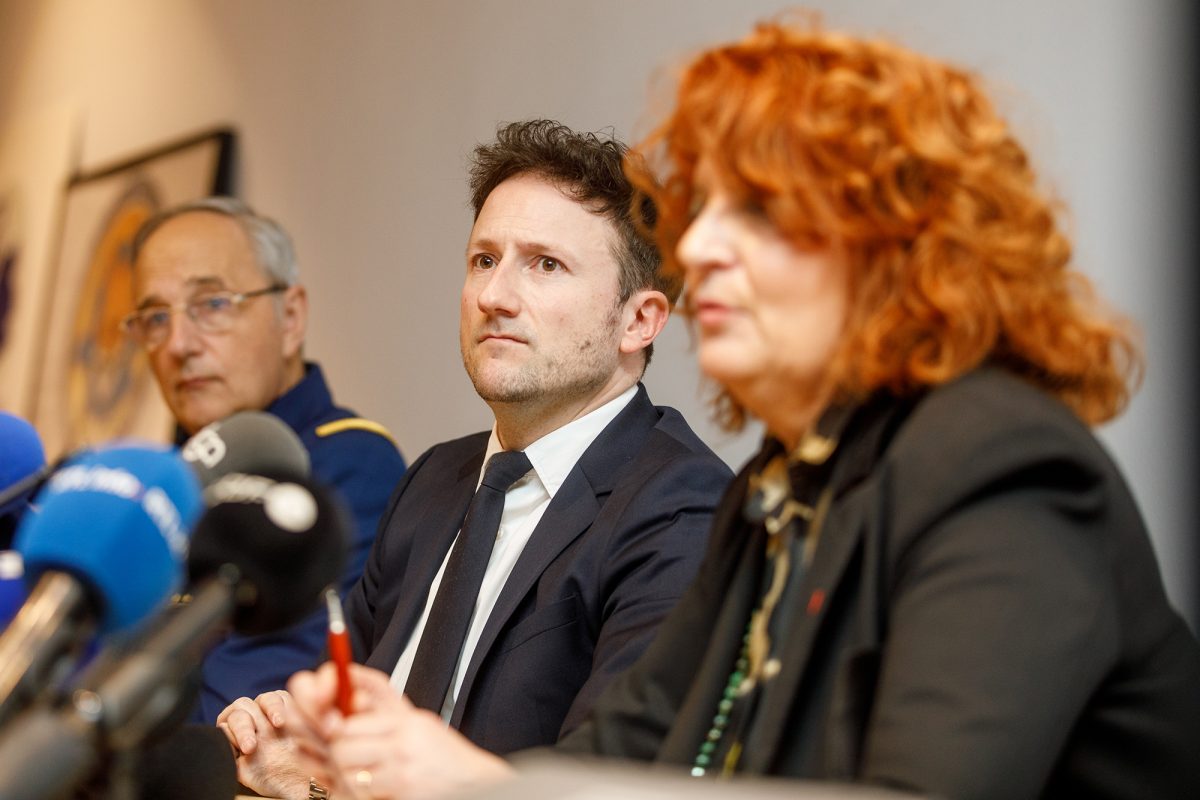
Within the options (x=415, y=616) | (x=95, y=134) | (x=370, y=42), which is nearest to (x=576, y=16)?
(x=370, y=42)

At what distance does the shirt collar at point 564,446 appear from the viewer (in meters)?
1.97

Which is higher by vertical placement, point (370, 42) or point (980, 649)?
point (370, 42)

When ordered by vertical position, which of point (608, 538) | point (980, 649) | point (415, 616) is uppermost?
point (980, 649)

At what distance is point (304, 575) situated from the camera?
951 millimetres

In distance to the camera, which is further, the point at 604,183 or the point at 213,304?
the point at 213,304

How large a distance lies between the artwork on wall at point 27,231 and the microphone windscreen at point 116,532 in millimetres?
4072

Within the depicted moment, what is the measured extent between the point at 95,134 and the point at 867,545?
13.5 feet

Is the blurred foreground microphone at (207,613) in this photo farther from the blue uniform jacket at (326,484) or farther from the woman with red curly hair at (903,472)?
the blue uniform jacket at (326,484)

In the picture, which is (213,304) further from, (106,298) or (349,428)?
(106,298)

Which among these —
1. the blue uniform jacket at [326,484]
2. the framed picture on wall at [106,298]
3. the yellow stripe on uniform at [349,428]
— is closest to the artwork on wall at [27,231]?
the framed picture on wall at [106,298]

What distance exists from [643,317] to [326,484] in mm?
523

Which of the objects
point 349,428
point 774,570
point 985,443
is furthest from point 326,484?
point 985,443

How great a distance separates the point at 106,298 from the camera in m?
4.25

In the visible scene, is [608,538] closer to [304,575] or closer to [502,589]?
[502,589]
